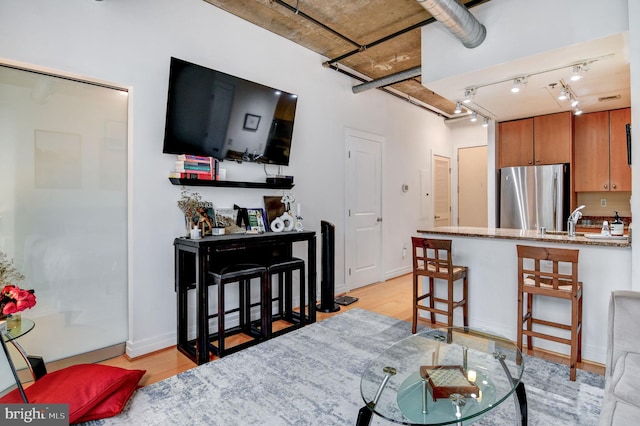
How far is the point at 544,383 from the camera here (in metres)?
2.31

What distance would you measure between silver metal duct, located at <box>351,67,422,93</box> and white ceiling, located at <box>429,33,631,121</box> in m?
0.56

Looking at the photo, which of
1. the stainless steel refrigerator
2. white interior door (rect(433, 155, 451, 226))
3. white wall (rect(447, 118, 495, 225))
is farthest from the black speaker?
white wall (rect(447, 118, 495, 225))

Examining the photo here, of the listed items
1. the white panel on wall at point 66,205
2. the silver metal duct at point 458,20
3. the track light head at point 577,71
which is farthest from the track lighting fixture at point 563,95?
the white panel on wall at point 66,205

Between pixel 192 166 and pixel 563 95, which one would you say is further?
pixel 563 95

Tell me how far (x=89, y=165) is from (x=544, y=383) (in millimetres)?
3725

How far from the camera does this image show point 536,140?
4.88m

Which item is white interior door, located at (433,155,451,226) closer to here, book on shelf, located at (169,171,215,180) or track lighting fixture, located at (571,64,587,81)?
track lighting fixture, located at (571,64,587,81)

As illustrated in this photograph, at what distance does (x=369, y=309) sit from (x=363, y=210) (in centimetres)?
156

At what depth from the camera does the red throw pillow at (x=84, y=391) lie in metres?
1.87

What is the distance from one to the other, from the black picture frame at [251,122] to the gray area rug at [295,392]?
205cm

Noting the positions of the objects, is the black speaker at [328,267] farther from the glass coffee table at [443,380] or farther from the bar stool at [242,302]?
the glass coffee table at [443,380]

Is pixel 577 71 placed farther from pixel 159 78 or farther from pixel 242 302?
pixel 242 302

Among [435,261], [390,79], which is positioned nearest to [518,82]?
[390,79]

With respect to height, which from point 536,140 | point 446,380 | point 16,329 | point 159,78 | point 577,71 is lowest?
point 446,380
